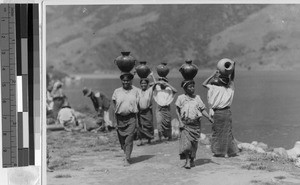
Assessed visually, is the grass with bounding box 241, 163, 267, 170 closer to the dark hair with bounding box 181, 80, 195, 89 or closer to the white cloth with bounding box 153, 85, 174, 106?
the dark hair with bounding box 181, 80, 195, 89

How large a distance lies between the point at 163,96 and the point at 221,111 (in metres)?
1.20

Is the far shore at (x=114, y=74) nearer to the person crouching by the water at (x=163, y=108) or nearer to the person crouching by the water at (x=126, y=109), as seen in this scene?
the person crouching by the water at (x=163, y=108)

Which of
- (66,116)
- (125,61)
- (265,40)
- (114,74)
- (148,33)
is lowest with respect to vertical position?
(66,116)

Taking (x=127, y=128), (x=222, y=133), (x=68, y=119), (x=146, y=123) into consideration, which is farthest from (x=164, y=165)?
(x=68, y=119)

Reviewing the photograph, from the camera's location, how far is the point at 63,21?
8.07 metres

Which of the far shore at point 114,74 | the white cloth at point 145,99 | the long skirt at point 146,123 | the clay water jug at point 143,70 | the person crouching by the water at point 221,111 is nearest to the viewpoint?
the person crouching by the water at point 221,111

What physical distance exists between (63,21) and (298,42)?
3.58 metres

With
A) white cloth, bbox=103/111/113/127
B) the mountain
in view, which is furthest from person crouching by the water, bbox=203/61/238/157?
white cloth, bbox=103/111/113/127

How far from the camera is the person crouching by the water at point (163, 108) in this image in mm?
8547

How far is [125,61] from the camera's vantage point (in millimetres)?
7535

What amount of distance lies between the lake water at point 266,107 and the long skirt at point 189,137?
70cm

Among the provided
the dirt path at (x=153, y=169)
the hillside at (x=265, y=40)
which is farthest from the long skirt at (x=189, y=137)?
the hillside at (x=265, y=40)

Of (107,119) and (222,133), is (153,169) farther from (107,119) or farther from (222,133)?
(107,119)

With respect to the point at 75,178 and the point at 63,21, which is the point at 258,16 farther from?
the point at 75,178
